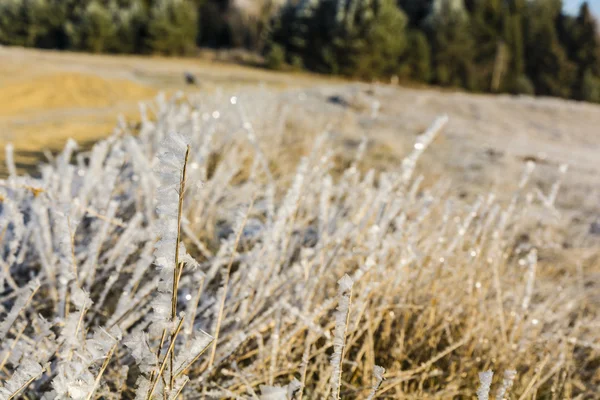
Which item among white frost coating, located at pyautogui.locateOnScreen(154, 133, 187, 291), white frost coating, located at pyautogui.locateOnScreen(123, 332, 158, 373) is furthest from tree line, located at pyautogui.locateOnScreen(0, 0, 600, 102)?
white frost coating, located at pyautogui.locateOnScreen(154, 133, 187, 291)

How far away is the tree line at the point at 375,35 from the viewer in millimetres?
15688

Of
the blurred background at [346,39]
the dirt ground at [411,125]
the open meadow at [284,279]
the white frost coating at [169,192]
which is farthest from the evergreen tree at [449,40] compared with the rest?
the white frost coating at [169,192]

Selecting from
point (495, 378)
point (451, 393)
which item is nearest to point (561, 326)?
point (495, 378)

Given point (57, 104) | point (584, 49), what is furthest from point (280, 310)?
point (584, 49)

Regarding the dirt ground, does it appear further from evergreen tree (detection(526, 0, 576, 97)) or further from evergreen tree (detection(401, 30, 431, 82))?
evergreen tree (detection(526, 0, 576, 97))

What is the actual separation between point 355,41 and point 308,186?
15.0 metres

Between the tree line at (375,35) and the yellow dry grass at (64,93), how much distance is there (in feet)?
32.9

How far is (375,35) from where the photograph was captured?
614 inches

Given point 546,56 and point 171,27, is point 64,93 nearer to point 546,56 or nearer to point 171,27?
point 171,27

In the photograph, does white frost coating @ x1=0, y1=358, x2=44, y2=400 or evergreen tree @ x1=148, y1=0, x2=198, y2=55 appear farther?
evergreen tree @ x1=148, y1=0, x2=198, y2=55

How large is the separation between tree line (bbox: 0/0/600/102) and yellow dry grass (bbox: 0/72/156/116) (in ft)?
32.9

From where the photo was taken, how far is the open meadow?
0.70 meters

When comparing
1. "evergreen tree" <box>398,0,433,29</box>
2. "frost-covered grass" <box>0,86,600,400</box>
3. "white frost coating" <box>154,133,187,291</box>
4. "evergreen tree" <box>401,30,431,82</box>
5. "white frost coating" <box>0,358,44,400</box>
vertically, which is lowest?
"frost-covered grass" <box>0,86,600,400</box>

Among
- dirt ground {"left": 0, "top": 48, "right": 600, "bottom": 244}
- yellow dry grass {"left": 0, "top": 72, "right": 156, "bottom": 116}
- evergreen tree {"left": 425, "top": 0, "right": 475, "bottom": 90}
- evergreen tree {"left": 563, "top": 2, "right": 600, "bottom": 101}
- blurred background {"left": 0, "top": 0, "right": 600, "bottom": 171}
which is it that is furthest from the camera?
evergreen tree {"left": 563, "top": 2, "right": 600, "bottom": 101}
